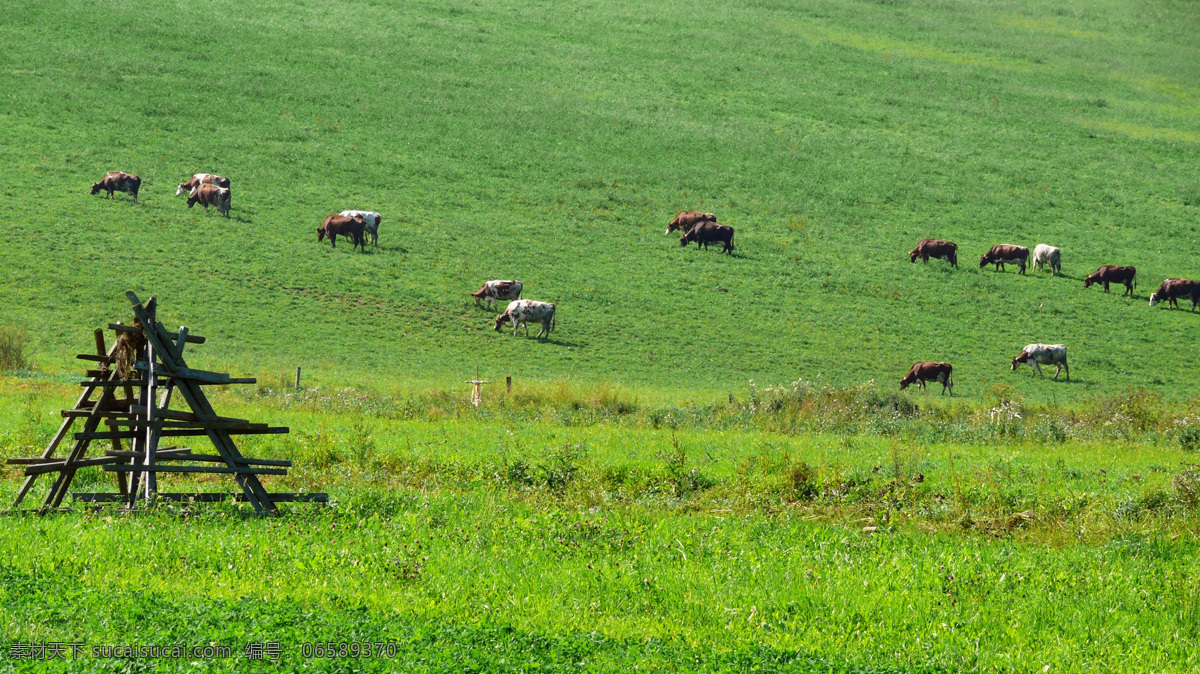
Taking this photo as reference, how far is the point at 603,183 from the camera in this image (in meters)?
68.4

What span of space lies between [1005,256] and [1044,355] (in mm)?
15800

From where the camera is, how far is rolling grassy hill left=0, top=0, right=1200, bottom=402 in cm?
4422

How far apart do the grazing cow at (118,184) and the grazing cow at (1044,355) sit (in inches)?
1773

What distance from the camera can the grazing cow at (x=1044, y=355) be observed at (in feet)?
150

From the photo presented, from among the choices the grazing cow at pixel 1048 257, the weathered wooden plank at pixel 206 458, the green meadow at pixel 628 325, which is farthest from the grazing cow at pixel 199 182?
the grazing cow at pixel 1048 257

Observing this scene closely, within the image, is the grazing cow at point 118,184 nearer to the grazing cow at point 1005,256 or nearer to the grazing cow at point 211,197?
the grazing cow at point 211,197

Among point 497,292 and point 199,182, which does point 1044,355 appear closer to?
point 497,292

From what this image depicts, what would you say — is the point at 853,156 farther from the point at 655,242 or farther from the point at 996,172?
the point at 655,242

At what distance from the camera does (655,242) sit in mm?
59719

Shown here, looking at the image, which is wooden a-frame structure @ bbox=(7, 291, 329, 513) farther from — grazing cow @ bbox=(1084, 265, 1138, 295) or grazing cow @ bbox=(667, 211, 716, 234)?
grazing cow @ bbox=(1084, 265, 1138, 295)

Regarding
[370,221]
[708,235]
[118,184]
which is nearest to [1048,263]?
[708,235]

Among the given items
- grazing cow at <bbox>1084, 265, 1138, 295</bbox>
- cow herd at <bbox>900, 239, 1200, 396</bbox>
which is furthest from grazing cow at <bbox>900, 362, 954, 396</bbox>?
grazing cow at <bbox>1084, 265, 1138, 295</bbox>

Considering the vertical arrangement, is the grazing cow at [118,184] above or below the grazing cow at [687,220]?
below

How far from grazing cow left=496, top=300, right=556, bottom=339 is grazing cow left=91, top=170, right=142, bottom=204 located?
23.0 m
